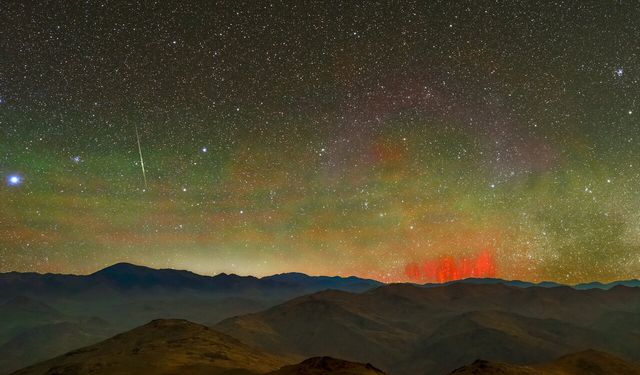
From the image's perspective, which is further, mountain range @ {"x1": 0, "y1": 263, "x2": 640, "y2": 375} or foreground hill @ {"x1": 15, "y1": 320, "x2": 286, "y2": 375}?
mountain range @ {"x1": 0, "y1": 263, "x2": 640, "y2": 375}

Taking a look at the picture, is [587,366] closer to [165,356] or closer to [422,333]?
[165,356]

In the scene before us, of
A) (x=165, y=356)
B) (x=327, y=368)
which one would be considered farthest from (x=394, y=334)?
(x=327, y=368)

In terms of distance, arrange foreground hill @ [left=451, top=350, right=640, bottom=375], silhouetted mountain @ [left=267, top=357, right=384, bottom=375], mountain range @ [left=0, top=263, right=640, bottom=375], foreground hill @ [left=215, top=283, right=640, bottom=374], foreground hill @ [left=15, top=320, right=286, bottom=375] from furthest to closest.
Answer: mountain range @ [left=0, top=263, right=640, bottom=375] → foreground hill @ [left=215, top=283, right=640, bottom=374] → foreground hill @ [left=451, top=350, right=640, bottom=375] → foreground hill @ [left=15, top=320, right=286, bottom=375] → silhouetted mountain @ [left=267, top=357, right=384, bottom=375]

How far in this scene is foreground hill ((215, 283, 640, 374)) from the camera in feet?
348

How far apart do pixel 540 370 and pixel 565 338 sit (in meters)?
69.9

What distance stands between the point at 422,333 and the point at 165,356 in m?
91.7

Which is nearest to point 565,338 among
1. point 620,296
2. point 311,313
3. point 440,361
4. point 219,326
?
point 440,361

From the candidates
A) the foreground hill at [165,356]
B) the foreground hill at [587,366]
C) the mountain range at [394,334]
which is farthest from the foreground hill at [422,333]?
the foreground hill at [165,356]

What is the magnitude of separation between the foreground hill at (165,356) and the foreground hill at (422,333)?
39.2m

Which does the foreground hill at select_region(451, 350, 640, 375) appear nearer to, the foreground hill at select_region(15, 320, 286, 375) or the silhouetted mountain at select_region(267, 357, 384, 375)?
the silhouetted mountain at select_region(267, 357, 384, 375)

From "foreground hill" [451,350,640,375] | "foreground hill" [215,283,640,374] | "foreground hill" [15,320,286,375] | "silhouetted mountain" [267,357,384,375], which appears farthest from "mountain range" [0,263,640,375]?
"silhouetted mountain" [267,357,384,375]

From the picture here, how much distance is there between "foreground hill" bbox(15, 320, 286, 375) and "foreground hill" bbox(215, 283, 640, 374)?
39.2 meters

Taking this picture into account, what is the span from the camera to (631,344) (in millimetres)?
118438

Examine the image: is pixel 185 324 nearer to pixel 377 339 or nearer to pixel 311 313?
pixel 377 339
